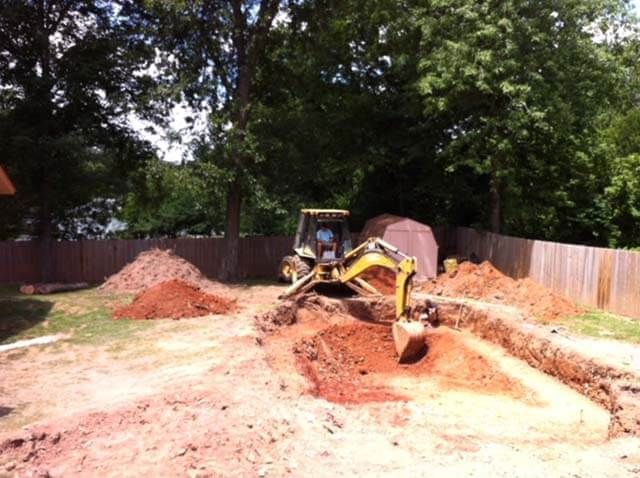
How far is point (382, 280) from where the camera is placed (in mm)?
20625

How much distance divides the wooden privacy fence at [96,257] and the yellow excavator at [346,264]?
492 cm

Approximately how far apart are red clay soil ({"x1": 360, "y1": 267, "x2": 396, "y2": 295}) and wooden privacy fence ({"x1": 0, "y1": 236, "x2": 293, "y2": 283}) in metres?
5.47

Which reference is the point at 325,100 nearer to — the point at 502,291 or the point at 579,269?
the point at 502,291

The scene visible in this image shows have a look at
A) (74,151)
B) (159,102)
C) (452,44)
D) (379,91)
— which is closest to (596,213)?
(379,91)

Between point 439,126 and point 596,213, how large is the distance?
8765 mm

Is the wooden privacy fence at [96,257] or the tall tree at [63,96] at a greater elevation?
the tall tree at [63,96]

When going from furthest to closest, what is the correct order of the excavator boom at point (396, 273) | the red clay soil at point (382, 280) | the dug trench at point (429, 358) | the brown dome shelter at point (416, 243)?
the brown dome shelter at point (416, 243) < the red clay soil at point (382, 280) < the excavator boom at point (396, 273) < the dug trench at point (429, 358)

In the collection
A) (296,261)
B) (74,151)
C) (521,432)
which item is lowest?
(521,432)

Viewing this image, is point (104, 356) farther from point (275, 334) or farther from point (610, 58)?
point (610, 58)

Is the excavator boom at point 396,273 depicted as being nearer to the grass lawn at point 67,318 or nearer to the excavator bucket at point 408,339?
the excavator bucket at point 408,339

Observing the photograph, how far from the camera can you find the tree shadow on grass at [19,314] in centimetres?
1364

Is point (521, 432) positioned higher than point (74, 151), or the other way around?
point (74, 151)

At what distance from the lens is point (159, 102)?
21.5 m

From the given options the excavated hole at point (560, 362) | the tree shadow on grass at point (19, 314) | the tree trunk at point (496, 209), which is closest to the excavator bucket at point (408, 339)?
the excavated hole at point (560, 362)
